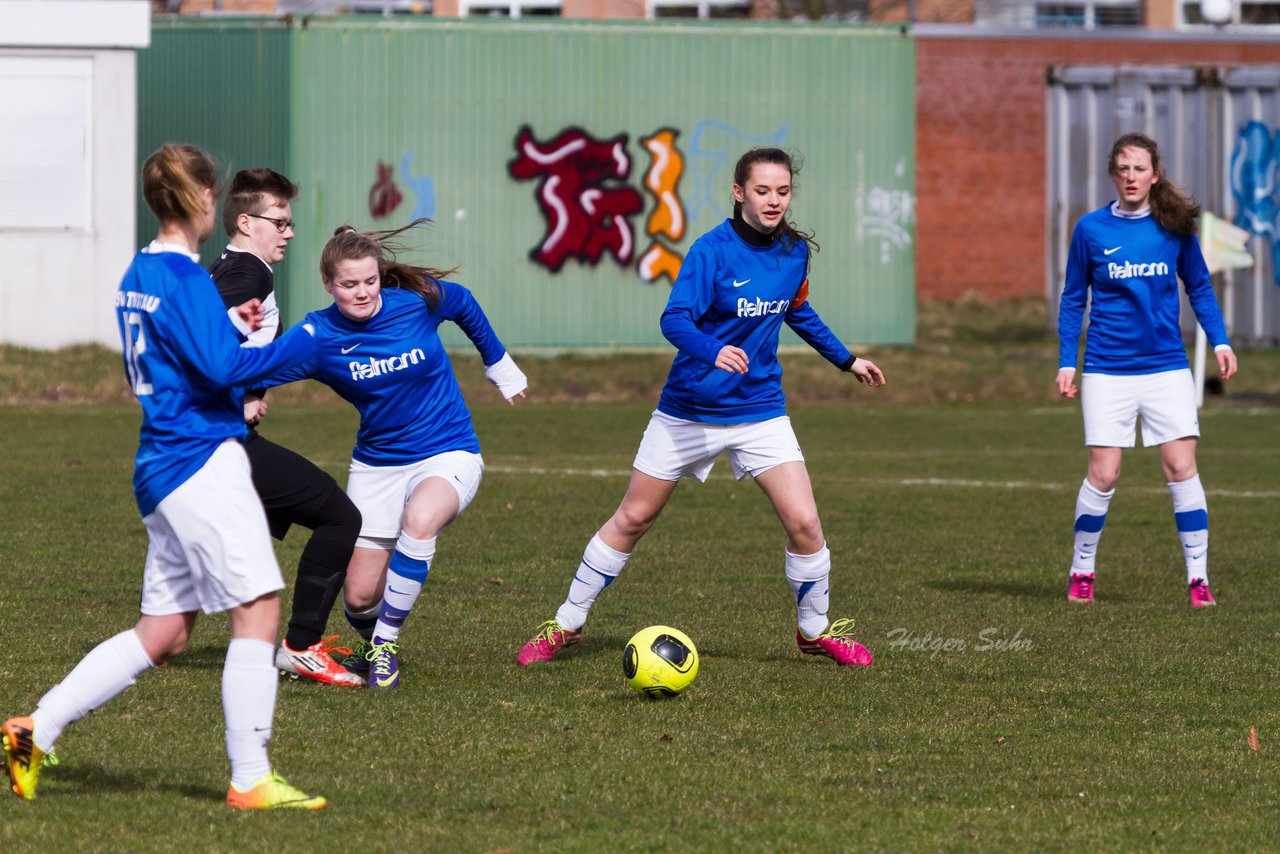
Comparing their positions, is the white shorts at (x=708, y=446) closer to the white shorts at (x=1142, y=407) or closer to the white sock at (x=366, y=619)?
the white sock at (x=366, y=619)

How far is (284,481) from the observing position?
22.9 feet

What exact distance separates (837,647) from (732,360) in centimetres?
144

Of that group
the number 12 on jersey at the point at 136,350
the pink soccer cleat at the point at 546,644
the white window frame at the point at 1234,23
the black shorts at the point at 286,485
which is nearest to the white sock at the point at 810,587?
the pink soccer cleat at the point at 546,644

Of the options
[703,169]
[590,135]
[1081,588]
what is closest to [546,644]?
[1081,588]

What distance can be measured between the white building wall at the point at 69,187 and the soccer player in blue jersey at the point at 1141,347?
15.2 meters

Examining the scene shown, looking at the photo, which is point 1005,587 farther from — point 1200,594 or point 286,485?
point 286,485

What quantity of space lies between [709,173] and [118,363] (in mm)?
8332

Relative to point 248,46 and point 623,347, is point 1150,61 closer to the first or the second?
point 623,347

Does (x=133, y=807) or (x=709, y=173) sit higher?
(x=709, y=173)

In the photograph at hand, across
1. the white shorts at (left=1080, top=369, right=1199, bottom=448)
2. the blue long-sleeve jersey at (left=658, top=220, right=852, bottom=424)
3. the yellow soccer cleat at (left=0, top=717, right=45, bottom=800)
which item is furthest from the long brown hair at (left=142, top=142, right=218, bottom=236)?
the white shorts at (left=1080, top=369, right=1199, bottom=448)

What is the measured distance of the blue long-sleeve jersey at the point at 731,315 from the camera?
24.2 ft

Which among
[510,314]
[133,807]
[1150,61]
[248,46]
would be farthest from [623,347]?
[133,807]

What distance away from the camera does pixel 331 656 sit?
7.52 meters

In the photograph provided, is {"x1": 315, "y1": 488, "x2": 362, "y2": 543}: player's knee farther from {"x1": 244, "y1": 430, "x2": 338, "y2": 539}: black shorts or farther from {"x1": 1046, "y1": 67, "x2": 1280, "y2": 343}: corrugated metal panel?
{"x1": 1046, "y1": 67, "x2": 1280, "y2": 343}: corrugated metal panel
